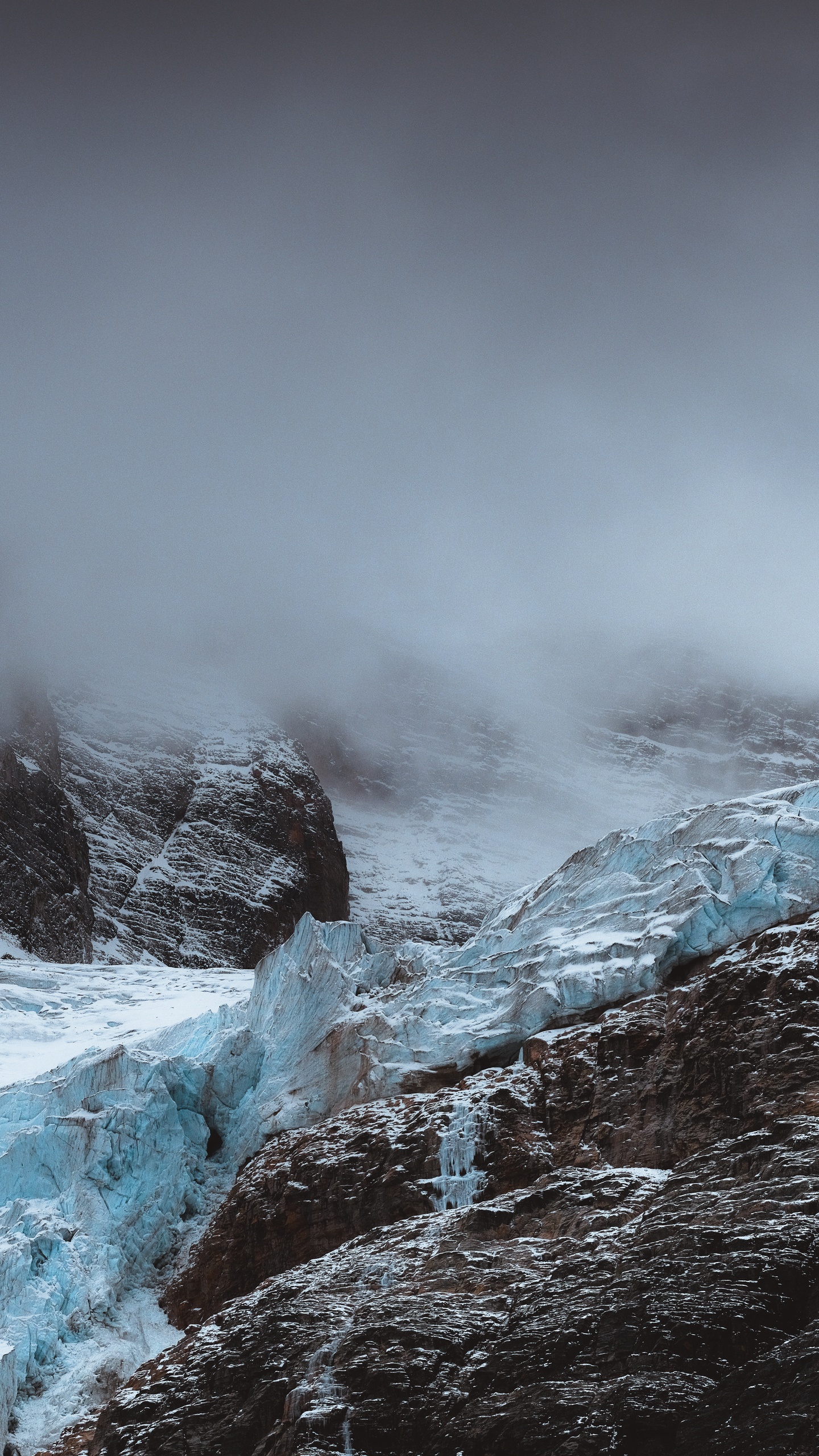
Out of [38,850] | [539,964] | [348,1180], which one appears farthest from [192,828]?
[348,1180]

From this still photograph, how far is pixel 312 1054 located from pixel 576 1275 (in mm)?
24818

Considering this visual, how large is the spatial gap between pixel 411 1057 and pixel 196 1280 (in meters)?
9.11

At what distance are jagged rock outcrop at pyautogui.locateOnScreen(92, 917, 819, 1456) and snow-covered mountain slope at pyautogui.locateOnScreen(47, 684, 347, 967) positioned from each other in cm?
8974

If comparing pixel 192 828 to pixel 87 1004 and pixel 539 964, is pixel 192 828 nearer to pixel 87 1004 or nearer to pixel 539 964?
pixel 87 1004

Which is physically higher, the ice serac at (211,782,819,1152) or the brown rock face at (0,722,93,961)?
the brown rock face at (0,722,93,961)

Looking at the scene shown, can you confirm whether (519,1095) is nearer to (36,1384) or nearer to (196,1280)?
(196,1280)

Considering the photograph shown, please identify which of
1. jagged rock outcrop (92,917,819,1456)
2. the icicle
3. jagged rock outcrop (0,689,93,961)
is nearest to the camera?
jagged rock outcrop (92,917,819,1456)

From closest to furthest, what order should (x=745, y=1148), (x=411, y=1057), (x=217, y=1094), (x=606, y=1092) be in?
(x=745, y=1148) < (x=606, y=1092) < (x=411, y=1057) < (x=217, y=1094)

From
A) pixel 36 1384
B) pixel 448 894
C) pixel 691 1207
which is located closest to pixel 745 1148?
pixel 691 1207

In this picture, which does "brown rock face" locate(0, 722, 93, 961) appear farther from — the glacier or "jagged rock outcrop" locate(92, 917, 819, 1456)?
"jagged rock outcrop" locate(92, 917, 819, 1456)

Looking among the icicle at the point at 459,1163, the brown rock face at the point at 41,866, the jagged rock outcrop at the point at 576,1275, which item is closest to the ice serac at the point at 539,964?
the jagged rock outcrop at the point at 576,1275

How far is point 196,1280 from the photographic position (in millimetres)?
40500

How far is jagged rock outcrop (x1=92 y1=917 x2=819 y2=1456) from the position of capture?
2038cm

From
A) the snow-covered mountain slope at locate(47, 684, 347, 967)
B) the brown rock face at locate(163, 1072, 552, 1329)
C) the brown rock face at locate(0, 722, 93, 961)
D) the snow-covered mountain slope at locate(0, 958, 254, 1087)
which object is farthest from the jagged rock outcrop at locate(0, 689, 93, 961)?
the brown rock face at locate(163, 1072, 552, 1329)
